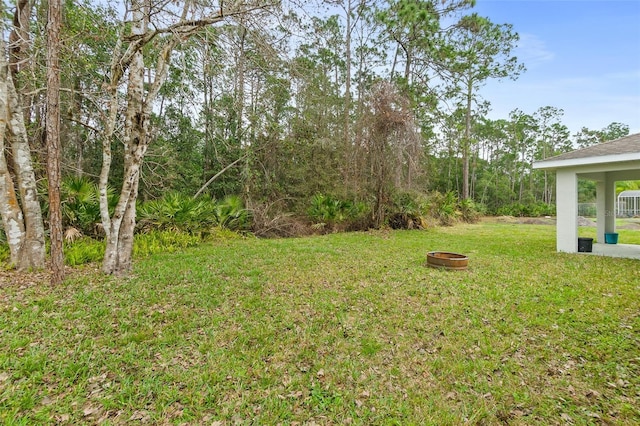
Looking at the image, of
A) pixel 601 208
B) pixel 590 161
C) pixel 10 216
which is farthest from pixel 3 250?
pixel 601 208

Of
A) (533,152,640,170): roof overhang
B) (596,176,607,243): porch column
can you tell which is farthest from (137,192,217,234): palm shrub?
(596,176,607,243): porch column

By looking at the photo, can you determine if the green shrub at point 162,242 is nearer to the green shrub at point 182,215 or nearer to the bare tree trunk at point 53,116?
the green shrub at point 182,215

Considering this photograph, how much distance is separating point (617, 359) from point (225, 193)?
12.9 meters

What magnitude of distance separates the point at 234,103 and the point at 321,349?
6907mm

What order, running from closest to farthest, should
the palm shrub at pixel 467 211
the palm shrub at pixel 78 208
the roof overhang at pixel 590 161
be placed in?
the roof overhang at pixel 590 161, the palm shrub at pixel 78 208, the palm shrub at pixel 467 211

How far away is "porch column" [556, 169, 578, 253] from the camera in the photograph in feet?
25.3

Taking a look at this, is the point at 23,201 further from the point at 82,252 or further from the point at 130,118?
the point at 130,118

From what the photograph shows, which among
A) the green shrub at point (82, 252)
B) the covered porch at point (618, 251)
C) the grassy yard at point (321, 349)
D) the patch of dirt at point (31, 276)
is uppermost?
the green shrub at point (82, 252)

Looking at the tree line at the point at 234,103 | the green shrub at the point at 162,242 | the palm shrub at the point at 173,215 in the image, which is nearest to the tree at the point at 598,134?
the tree line at the point at 234,103

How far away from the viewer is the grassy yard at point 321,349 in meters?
2.26

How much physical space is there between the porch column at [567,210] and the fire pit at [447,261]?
13.1 ft

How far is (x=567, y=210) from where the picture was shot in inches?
306

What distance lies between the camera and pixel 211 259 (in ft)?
21.5

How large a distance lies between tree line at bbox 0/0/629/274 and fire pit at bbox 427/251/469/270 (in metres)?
4.68
